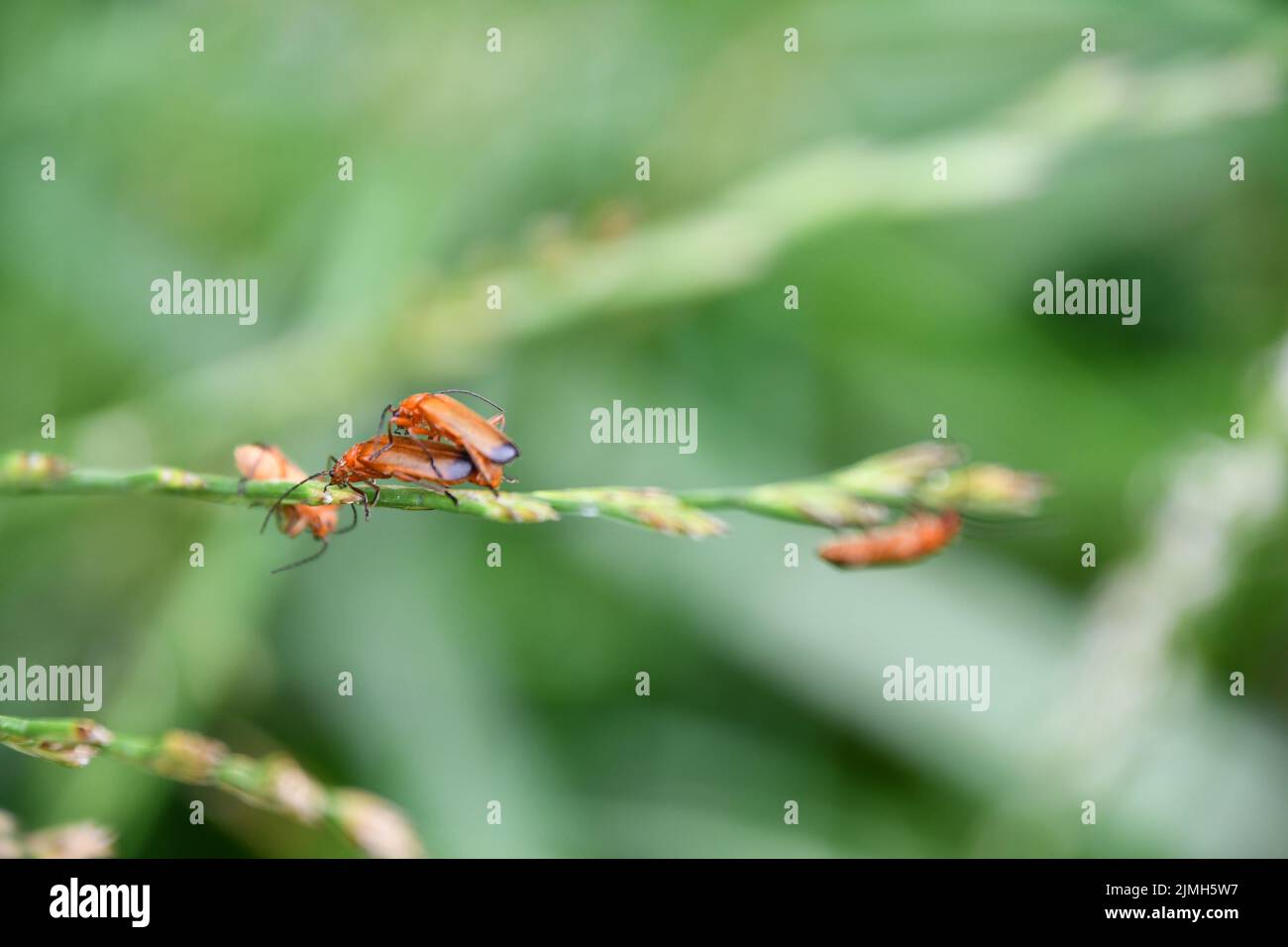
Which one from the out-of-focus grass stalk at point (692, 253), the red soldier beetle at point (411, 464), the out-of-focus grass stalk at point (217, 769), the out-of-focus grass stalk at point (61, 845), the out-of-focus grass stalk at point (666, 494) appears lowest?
the out-of-focus grass stalk at point (61, 845)

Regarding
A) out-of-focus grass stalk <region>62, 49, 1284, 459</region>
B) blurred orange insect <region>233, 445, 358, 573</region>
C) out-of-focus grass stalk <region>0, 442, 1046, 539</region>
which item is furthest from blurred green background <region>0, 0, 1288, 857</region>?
out-of-focus grass stalk <region>0, 442, 1046, 539</region>

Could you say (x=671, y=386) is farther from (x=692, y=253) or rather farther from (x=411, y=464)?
(x=411, y=464)

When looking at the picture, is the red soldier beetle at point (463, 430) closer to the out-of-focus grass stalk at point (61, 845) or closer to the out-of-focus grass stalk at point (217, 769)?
the out-of-focus grass stalk at point (217, 769)

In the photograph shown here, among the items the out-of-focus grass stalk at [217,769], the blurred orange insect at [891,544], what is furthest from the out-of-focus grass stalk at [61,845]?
the blurred orange insect at [891,544]

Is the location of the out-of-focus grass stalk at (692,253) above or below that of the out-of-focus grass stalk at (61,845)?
above

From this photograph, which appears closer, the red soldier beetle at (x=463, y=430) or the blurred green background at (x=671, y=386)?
the red soldier beetle at (x=463, y=430)

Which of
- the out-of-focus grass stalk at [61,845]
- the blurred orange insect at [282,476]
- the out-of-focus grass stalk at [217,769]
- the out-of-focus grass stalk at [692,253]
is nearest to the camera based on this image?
the out-of-focus grass stalk at [217,769]
